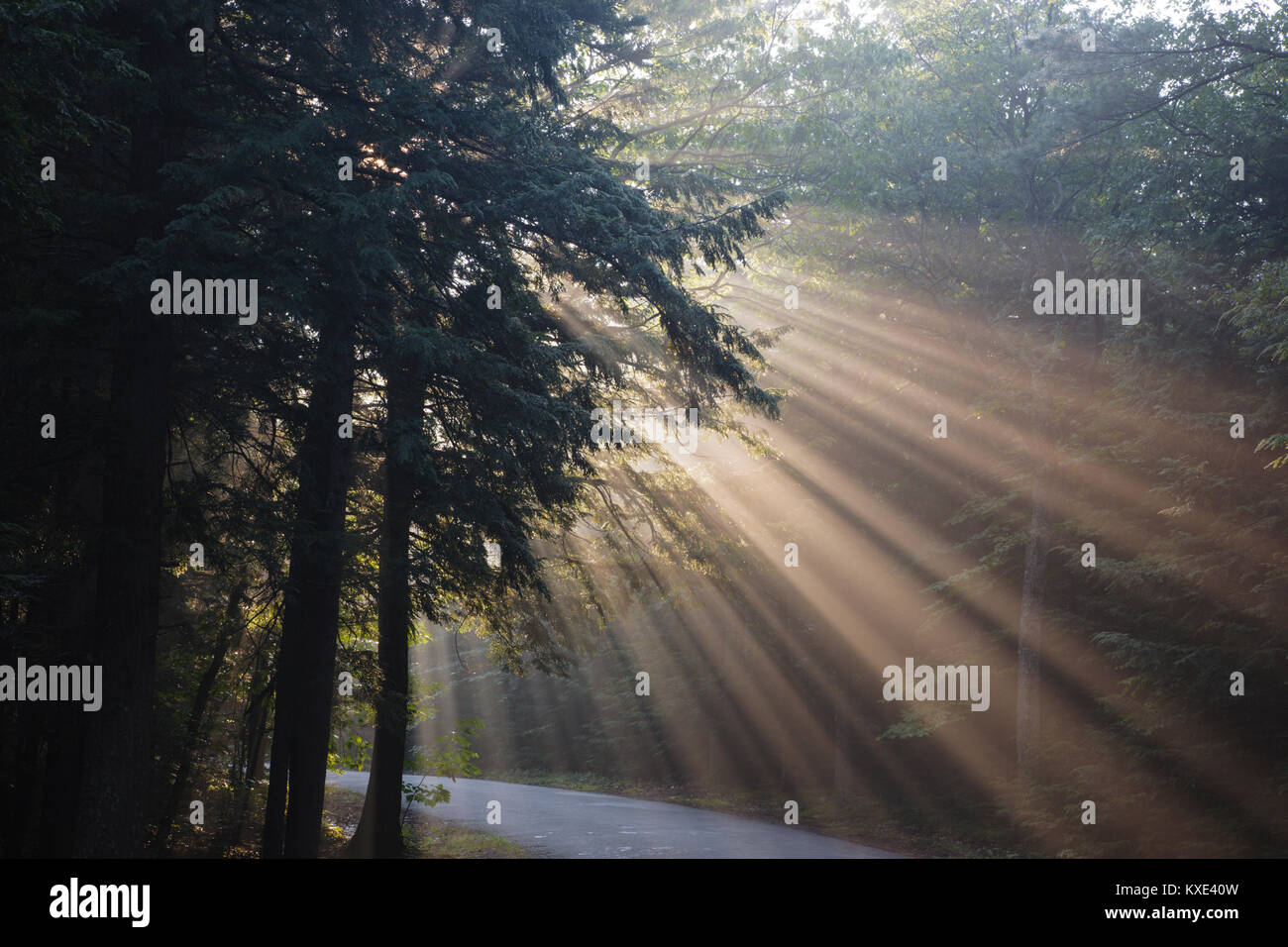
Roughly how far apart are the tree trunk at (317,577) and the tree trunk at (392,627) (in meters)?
0.69

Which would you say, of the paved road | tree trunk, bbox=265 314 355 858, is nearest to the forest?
tree trunk, bbox=265 314 355 858

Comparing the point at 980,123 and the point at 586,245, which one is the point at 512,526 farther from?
the point at 980,123

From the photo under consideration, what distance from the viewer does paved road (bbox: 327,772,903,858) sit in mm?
15328

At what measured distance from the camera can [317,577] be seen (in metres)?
10.3

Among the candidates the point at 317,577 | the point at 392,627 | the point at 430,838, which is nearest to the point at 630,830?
the point at 430,838

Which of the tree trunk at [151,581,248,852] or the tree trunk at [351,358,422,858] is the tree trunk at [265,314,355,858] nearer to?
the tree trunk at [351,358,422,858]

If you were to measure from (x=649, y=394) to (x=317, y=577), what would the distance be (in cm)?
696

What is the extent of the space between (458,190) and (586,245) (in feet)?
4.86

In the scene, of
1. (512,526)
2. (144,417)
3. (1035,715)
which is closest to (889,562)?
(1035,715)

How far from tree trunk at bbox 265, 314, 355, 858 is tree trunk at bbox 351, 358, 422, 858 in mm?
691

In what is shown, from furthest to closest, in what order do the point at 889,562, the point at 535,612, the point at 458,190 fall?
the point at 889,562, the point at 535,612, the point at 458,190

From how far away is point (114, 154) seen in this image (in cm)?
948

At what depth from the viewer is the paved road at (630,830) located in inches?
603

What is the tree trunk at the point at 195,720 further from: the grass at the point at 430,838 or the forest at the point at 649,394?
the grass at the point at 430,838
